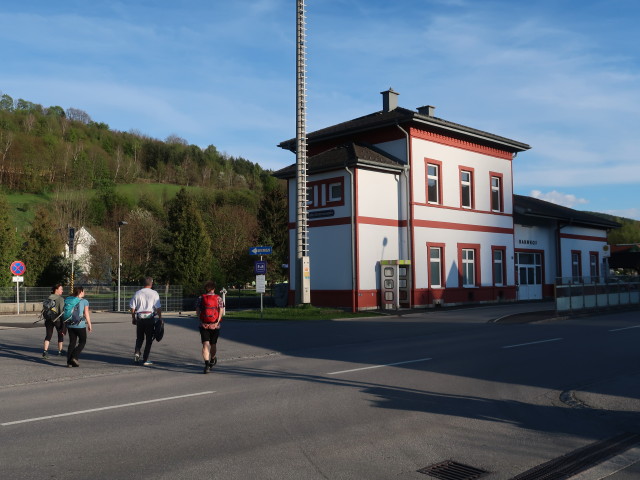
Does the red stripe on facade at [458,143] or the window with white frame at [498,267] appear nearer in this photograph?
the red stripe on facade at [458,143]

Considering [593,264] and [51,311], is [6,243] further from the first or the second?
[593,264]

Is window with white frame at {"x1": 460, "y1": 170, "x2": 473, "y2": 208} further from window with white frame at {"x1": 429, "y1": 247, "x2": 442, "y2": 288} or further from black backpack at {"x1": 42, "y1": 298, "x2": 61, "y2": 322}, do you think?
black backpack at {"x1": 42, "y1": 298, "x2": 61, "y2": 322}

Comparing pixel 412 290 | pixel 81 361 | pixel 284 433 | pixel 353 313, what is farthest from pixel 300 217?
pixel 284 433

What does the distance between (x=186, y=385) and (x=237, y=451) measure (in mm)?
4309

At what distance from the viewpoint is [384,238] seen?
30.7 metres

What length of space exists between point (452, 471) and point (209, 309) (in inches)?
268

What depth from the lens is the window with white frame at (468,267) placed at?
34.2 metres

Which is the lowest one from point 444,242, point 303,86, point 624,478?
point 624,478

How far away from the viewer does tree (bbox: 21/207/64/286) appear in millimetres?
44375

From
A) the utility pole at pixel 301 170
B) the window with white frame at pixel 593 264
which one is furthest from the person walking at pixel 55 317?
Result: the window with white frame at pixel 593 264

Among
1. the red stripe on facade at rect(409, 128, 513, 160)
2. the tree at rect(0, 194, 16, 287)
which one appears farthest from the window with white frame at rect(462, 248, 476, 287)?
the tree at rect(0, 194, 16, 287)

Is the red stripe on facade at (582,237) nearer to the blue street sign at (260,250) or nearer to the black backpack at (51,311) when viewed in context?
the blue street sign at (260,250)

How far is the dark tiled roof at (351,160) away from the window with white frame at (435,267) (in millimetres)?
4739

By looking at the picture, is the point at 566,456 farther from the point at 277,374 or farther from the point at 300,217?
A: the point at 300,217
